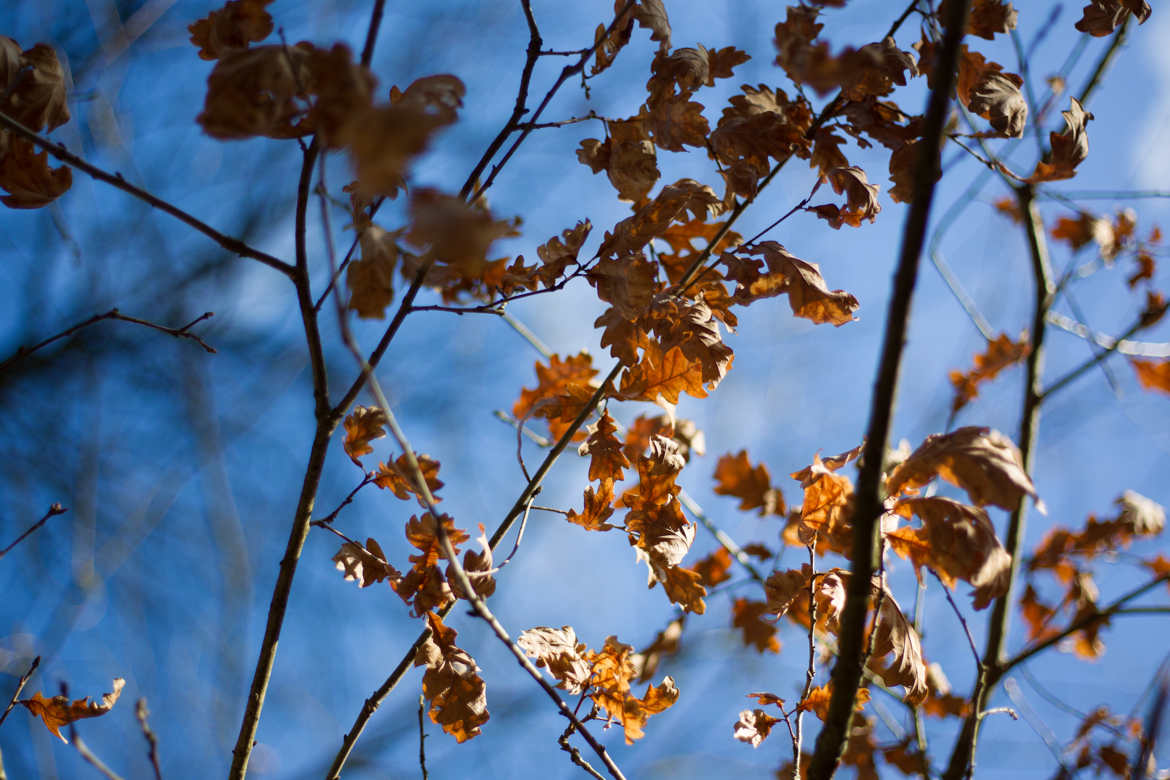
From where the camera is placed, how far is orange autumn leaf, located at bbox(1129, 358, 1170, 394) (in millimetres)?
3293

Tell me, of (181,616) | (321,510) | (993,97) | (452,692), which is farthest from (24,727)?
(993,97)

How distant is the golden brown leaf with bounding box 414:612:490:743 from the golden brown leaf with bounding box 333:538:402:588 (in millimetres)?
120

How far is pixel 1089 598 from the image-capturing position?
2756 mm

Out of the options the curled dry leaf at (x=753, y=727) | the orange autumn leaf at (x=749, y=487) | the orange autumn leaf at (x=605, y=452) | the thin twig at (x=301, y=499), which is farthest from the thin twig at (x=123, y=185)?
the orange autumn leaf at (x=749, y=487)

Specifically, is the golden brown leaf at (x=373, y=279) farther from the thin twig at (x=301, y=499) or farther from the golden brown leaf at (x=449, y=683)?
the golden brown leaf at (x=449, y=683)

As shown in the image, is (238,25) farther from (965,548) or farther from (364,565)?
(965,548)

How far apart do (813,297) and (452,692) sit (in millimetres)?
921

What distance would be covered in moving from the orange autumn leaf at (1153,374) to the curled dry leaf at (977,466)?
125 inches

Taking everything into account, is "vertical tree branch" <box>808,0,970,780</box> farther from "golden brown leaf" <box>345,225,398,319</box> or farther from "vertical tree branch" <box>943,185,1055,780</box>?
"vertical tree branch" <box>943,185,1055,780</box>

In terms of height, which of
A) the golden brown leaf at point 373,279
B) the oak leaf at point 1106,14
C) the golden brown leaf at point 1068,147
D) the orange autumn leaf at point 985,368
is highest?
the orange autumn leaf at point 985,368

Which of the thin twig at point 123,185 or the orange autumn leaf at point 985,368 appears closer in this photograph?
the thin twig at point 123,185

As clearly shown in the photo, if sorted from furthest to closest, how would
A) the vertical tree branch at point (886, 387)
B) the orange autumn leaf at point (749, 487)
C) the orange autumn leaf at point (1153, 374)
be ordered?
1. the orange autumn leaf at point (1153, 374)
2. the orange autumn leaf at point (749, 487)
3. the vertical tree branch at point (886, 387)

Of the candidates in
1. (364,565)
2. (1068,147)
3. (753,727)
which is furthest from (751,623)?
(1068,147)

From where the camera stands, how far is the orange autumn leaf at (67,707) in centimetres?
116
